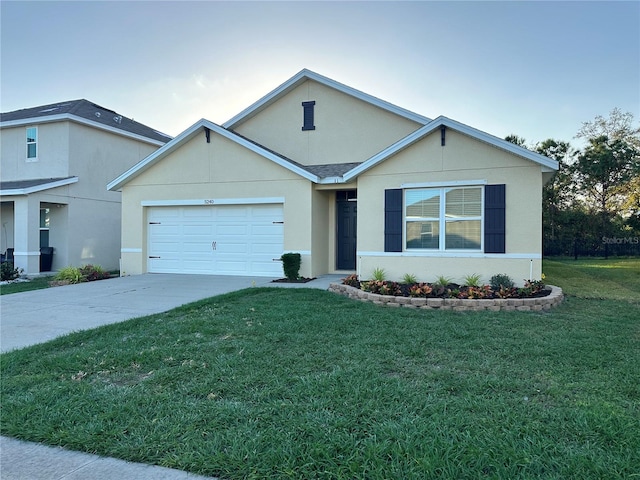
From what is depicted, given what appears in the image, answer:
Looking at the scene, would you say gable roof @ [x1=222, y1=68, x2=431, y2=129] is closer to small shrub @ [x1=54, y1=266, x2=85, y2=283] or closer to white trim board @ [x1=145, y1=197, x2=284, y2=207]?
white trim board @ [x1=145, y1=197, x2=284, y2=207]

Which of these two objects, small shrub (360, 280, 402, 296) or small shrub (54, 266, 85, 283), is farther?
small shrub (54, 266, 85, 283)

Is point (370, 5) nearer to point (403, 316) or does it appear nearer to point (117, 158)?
point (403, 316)

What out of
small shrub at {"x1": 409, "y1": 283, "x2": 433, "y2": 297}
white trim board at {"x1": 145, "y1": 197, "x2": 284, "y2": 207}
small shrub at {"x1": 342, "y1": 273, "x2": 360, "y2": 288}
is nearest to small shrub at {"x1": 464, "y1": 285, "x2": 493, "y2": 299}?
small shrub at {"x1": 409, "y1": 283, "x2": 433, "y2": 297}

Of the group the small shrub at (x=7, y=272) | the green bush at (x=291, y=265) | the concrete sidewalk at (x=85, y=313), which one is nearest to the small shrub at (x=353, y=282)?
the concrete sidewalk at (x=85, y=313)

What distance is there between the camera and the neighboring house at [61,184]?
14719mm

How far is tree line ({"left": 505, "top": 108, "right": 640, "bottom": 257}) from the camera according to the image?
Answer: 83.0 feet

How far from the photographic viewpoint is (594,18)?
1159 cm

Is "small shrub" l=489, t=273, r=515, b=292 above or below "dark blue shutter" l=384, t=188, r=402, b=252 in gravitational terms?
below

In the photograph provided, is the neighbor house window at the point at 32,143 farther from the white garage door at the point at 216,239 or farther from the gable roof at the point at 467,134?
the gable roof at the point at 467,134

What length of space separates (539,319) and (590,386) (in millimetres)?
3166

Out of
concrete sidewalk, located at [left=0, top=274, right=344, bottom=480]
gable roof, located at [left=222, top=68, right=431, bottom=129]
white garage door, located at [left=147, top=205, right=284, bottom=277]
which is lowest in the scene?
concrete sidewalk, located at [left=0, top=274, right=344, bottom=480]

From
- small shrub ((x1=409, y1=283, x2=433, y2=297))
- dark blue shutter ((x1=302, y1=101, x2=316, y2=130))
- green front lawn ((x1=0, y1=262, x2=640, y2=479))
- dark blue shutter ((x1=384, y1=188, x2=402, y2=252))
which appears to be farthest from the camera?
dark blue shutter ((x1=302, y1=101, x2=316, y2=130))

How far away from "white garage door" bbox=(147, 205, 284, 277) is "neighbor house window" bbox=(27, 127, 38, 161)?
691 cm

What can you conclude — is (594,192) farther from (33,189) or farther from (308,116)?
(33,189)
